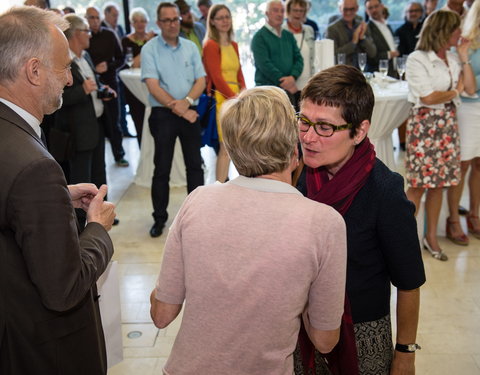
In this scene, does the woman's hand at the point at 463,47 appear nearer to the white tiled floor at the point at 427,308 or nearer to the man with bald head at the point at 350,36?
the white tiled floor at the point at 427,308

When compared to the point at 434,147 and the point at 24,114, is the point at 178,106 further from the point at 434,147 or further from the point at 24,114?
the point at 24,114

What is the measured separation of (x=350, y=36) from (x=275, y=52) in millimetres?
1155

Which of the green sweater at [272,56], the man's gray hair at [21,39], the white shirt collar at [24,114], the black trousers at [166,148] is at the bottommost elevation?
the black trousers at [166,148]

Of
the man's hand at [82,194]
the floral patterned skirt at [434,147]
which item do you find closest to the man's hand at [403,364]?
the man's hand at [82,194]

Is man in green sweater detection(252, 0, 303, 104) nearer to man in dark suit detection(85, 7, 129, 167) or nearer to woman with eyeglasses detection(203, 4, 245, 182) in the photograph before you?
woman with eyeglasses detection(203, 4, 245, 182)

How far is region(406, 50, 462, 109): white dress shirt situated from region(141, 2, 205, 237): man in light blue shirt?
5.05 feet

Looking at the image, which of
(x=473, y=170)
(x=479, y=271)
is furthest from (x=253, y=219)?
(x=473, y=170)

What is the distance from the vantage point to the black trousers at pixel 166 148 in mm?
4129

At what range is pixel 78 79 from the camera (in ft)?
12.2

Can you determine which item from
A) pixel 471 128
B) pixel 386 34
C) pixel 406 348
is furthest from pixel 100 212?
pixel 386 34

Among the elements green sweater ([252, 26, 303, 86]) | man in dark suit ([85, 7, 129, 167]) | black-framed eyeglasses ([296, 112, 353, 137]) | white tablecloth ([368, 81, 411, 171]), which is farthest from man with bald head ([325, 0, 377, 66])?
black-framed eyeglasses ([296, 112, 353, 137])

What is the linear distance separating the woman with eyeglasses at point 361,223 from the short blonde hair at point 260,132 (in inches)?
10.9

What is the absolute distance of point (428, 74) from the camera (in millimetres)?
3504

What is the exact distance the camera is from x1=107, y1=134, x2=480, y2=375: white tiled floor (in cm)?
271
